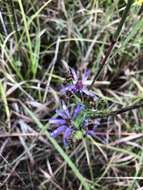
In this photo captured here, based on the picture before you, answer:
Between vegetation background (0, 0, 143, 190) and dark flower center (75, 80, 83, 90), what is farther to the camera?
vegetation background (0, 0, 143, 190)

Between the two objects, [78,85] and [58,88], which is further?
[58,88]

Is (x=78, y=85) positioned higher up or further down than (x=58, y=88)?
higher up

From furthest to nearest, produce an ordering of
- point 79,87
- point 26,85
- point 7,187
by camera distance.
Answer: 1. point 26,85
2. point 7,187
3. point 79,87

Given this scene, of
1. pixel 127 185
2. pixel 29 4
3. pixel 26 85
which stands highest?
pixel 29 4

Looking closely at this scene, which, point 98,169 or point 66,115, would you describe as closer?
point 66,115

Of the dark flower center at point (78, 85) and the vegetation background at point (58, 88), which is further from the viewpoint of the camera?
the vegetation background at point (58, 88)

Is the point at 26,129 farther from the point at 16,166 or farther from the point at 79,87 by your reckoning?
the point at 79,87

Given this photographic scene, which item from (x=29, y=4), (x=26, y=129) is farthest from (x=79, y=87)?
(x=29, y=4)

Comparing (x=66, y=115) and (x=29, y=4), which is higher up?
(x=29, y=4)
